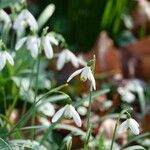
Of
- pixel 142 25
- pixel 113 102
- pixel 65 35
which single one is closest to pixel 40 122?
pixel 113 102

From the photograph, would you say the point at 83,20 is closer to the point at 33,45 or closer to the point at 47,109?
the point at 47,109

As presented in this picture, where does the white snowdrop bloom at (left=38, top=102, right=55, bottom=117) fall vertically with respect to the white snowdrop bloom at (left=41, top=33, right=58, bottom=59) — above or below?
below

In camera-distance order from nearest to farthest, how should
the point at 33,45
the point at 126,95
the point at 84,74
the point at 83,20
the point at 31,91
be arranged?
1. the point at 84,74
2. the point at 33,45
3. the point at 31,91
4. the point at 126,95
5. the point at 83,20

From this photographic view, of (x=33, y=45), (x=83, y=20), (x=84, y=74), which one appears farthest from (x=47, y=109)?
(x=83, y=20)

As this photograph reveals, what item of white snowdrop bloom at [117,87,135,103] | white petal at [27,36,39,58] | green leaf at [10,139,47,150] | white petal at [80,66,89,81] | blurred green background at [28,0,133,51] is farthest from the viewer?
blurred green background at [28,0,133,51]

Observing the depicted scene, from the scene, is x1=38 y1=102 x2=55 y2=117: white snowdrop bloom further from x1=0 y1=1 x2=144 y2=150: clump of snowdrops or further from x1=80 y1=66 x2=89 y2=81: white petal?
x1=80 y1=66 x2=89 y2=81: white petal

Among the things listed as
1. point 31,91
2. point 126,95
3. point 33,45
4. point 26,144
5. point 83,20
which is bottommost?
point 126,95

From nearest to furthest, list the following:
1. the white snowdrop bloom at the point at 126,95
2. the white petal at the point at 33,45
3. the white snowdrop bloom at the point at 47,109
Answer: the white petal at the point at 33,45, the white snowdrop bloom at the point at 47,109, the white snowdrop bloom at the point at 126,95

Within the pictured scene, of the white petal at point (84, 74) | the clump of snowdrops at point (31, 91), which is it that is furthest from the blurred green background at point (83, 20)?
the white petal at point (84, 74)

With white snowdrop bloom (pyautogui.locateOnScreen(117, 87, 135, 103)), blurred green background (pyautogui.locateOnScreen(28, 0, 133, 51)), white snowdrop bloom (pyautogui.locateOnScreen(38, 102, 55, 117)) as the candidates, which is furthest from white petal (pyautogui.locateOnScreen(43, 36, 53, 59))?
blurred green background (pyautogui.locateOnScreen(28, 0, 133, 51))

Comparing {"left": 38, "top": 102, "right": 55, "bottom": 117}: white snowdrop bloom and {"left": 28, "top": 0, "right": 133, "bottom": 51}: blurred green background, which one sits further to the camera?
{"left": 28, "top": 0, "right": 133, "bottom": 51}: blurred green background

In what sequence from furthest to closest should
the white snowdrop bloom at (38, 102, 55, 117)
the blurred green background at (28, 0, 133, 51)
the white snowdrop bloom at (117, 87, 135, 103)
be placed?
the blurred green background at (28, 0, 133, 51) → the white snowdrop bloom at (117, 87, 135, 103) → the white snowdrop bloom at (38, 102, 55, 117)

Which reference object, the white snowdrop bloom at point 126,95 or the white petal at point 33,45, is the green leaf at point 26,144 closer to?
the white petal at point 33,45
